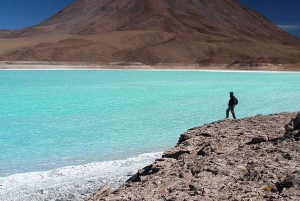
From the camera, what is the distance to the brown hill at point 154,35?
3162 inches

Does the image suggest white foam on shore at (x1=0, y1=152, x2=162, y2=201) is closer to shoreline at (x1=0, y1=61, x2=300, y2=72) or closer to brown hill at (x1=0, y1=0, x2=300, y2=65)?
shoreline at (x1=0, y1=61, x2=300, y2=72)

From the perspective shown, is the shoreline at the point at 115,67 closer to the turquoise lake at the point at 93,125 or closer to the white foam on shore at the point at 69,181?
the turquoise lake at the point at 93,125

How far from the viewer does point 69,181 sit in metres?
5.92

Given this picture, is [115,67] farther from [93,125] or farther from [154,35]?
[93,125]

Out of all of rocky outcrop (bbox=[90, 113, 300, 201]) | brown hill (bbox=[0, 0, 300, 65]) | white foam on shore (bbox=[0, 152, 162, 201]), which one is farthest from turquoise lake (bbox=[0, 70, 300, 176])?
brown hill (bbox=[0, 0, 300, 65])

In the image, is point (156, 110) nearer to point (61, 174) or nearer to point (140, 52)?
point (61, 174)

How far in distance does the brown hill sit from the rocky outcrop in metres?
61.4

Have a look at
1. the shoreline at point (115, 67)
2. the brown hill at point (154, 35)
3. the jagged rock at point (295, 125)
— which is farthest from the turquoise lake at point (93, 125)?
the brown hill at point (154, 35)

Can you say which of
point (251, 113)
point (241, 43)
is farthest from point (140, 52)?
point (251, 113)

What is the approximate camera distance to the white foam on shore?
523 cm

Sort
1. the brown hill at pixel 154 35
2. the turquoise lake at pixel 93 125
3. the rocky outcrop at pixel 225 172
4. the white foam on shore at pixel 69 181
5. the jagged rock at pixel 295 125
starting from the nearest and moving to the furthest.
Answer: the rocky outcrop at pixel 225 172 < the jagged rock at pixel 295 125 < the white foam on shore at pixel 69 181 < the turquoise lake at pixel 93 125 < the brown hill at pixel 154 35

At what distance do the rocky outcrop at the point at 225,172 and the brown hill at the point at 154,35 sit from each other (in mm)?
61415

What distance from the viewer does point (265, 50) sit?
306 ft

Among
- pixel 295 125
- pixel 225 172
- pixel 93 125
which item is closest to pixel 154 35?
pixel 93 125
